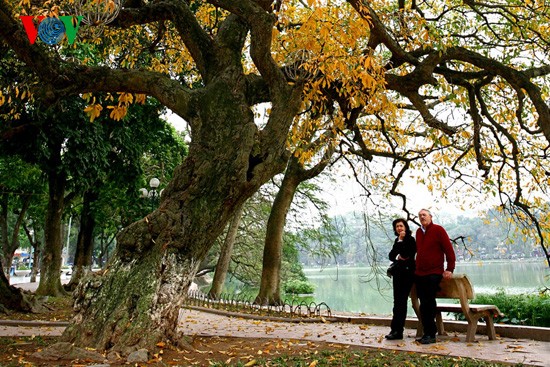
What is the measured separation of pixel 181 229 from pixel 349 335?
3.29 meters

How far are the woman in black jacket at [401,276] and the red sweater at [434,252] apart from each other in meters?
0.13

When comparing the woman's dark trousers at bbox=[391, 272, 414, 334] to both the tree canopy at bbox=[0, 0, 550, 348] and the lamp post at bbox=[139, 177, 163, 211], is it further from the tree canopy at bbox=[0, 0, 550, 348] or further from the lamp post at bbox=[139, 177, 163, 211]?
the lamp post at bbox=[139, 177, 163, 211]

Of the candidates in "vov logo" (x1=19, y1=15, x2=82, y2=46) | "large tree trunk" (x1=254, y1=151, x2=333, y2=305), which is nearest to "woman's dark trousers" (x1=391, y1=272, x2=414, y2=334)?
"vov logo" (x1=19, y1=15, x2=82, y2=46)

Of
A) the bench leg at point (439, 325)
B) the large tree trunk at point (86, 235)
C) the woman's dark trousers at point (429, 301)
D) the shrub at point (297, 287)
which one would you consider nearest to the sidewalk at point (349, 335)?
the bench leg at point (439, 325)

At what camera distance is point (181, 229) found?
5.33m

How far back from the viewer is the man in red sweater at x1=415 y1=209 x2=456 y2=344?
610 cm

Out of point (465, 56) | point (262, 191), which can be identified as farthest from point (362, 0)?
point (262, 191)

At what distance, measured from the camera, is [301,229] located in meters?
20.0

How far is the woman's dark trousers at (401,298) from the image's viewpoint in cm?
641

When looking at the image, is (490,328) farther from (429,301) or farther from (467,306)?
(429,301)

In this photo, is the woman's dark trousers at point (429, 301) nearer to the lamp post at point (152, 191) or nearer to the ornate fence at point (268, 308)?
the ornate fence at point (268, 308)

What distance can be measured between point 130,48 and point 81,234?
36.6 ft

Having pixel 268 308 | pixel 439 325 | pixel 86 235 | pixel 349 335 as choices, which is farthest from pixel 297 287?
pixel 439 325

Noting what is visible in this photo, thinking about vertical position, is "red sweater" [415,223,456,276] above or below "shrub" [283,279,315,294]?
above
